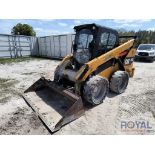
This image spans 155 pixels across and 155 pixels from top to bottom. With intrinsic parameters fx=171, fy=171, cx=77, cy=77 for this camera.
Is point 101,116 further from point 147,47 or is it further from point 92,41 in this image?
point 147,47

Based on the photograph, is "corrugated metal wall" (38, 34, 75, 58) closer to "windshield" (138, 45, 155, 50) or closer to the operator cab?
"windshield" (138, 45, 155, 50)

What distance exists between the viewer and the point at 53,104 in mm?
4738

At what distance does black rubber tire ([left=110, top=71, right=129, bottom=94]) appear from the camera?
216 inches

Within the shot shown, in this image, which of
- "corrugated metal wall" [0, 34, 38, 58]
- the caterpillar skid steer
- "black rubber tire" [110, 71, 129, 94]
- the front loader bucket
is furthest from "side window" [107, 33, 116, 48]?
"corrugated metal wall" [0, 34, 38, 58]

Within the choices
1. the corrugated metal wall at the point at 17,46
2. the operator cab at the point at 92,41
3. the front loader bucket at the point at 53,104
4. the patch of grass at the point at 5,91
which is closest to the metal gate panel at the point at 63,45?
the corrugated metal wall at the point at 17,46

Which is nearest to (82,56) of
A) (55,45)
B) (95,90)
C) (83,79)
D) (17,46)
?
(83,79)

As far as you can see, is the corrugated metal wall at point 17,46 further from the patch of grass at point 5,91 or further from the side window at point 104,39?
the side window at point 104,39

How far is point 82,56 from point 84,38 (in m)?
0.59

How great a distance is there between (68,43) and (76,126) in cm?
1333

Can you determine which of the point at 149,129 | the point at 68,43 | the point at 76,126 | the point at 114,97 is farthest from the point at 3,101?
the point at 68,43

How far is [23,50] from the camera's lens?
20.3 m

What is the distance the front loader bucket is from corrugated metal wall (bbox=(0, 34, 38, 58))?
14514 millimetres

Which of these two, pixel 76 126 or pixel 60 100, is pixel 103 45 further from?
pixel 76 126

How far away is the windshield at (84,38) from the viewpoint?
527 cm
